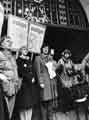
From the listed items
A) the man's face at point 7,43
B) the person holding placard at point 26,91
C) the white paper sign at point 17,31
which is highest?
the white paper sign at point 17,31

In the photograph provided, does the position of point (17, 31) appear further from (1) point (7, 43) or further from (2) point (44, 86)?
(2) point (44, 86)

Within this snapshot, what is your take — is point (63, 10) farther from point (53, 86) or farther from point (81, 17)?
point (53, 86)

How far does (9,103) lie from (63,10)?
2.49m

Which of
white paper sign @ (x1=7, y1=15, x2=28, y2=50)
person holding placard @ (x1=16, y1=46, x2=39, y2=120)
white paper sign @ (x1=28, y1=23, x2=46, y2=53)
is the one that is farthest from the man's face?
white paper sign @ (x1=28, y1=23, x2=46, y2=53)

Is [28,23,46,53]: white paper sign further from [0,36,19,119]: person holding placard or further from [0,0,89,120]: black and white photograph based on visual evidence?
[0,36,19,119]: person holding placard

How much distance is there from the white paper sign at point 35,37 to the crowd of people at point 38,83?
184 millimetres

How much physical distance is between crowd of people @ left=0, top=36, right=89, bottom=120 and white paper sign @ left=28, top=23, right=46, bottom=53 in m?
0.18

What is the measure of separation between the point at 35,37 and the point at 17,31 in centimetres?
40

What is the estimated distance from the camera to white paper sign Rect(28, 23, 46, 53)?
372 centimetres

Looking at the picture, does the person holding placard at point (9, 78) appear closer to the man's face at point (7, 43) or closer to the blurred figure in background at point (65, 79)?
the man's face at point (7, 43)

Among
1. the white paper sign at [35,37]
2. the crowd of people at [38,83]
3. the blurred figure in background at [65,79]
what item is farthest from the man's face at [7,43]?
the blurred figure in background at [65,79]

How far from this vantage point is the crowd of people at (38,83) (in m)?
2.82

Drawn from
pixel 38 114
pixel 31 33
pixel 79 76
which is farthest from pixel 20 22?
pixel 38 114

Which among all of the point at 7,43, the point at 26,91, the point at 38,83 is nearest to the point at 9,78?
the point at 26,91
